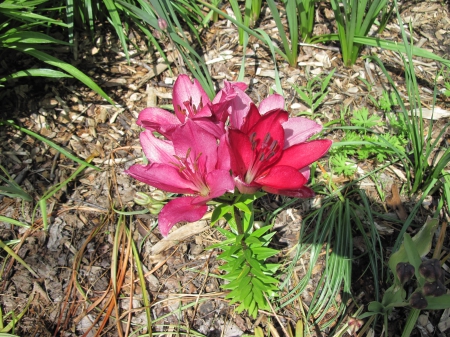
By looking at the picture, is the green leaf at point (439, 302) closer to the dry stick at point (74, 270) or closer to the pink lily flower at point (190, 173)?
the pink lily flower at point (190, 173)

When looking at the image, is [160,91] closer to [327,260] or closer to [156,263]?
[156,263]

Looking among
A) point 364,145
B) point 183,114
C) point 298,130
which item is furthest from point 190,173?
point 364,145

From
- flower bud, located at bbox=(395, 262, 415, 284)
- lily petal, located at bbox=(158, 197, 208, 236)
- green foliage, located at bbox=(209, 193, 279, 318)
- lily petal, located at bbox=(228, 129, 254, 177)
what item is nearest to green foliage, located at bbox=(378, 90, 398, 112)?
green foliage, located at bbox=(209, 193, 279, 318)

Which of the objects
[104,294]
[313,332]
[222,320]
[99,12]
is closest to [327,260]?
[313,332]

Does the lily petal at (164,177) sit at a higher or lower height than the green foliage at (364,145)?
higher

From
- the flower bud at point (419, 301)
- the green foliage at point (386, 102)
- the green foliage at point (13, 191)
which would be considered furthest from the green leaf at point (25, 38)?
the flower bud at point (419, 301)

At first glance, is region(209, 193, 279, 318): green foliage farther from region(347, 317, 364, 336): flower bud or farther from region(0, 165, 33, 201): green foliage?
region(0, 165, 33, 201): green foliage

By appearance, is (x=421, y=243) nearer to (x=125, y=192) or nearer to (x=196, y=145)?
(x=196, y=145)
